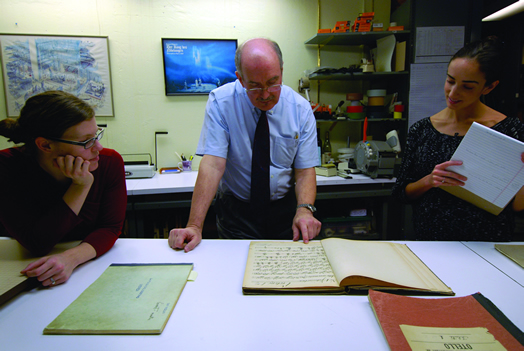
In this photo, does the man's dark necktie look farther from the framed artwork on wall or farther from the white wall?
the framed artwork on wall

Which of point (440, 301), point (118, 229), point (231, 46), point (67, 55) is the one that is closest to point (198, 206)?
point (118, 229)

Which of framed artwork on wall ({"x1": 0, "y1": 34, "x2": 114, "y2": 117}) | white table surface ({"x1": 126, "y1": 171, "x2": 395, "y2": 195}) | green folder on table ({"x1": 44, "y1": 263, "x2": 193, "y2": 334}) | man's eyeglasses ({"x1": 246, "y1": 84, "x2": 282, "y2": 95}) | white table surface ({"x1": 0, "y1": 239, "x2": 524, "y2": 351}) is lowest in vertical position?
white table surface ({"x1": 126, "y1": 171, "x2": 395, "y2": 195})

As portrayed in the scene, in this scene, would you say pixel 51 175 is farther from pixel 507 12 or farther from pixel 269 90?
pixel 507 12

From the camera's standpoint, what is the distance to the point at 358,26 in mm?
2689

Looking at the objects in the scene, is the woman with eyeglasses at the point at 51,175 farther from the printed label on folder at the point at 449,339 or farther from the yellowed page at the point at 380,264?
the printed label on folder at the point at 449,339

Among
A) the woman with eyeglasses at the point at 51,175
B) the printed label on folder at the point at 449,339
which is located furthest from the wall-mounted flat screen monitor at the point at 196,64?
the printed label on folder at the point at 449,339

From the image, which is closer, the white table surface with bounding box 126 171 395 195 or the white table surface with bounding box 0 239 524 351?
the white table surface with bounding box 0 239 524 351

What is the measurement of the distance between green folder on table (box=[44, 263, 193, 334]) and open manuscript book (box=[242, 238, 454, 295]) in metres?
0.22

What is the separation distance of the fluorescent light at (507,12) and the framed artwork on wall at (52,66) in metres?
3.43

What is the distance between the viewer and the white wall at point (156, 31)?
259 cm

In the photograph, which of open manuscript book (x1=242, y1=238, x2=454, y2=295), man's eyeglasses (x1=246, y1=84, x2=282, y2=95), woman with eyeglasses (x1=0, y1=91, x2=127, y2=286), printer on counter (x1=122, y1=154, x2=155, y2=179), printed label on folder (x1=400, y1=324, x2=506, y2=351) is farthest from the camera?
printer on counter (x1=122, y1=154, x2=155, y2=179)

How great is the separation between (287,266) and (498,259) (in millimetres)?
720

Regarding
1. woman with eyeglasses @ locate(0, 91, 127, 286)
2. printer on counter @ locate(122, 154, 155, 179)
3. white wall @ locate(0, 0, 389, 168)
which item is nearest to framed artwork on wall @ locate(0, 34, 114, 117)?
white wall @ locate(0, 0, 389, 168)

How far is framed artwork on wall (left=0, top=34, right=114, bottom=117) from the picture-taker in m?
2.57
